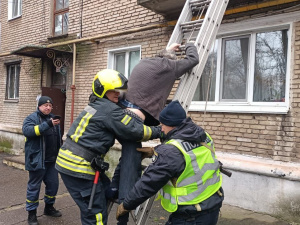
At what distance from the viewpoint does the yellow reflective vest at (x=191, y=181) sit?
1894 millimetres

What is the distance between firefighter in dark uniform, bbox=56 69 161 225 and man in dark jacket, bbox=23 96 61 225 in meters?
1.33

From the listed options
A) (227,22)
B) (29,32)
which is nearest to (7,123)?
(29,32)

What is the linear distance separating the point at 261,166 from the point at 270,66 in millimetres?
1499

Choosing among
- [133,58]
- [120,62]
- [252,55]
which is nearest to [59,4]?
[120,62]

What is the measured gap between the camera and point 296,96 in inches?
155

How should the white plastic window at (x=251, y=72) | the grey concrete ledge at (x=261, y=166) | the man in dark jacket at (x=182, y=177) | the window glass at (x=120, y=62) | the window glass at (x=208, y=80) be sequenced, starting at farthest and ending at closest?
the window glass at (x=120, y=62) < the window glass at (x=208, y=80) < the white plastic window at (x=251, y=72) < the grey concrete ledge at (x=261, y=166) < the man in dark jacket at (x=182, y=177)

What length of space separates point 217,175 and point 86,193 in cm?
111

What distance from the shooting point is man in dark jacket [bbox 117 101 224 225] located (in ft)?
6.12

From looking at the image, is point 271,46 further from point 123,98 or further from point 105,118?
point 105,118

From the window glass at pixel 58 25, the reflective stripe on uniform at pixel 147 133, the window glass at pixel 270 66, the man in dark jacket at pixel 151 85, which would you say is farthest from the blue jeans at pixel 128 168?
the window glass at pixel 58 25

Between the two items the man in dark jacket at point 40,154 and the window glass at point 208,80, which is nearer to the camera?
the man in dark jacket at point 40,154

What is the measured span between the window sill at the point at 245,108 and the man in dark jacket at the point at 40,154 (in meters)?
2.40

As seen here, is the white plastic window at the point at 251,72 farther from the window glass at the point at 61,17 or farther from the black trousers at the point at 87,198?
the window glass at the point at 61,17

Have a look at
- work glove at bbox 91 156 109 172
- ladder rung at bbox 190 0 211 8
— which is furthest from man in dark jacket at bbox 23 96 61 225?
ladder rung at bbox 190 0 211 8
